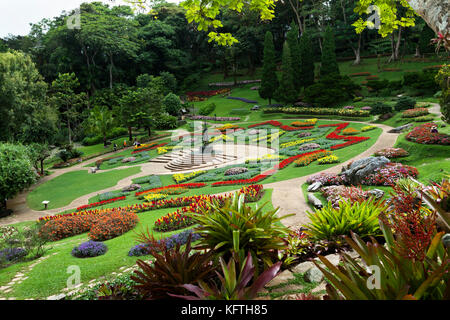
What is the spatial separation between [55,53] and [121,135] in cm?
2289

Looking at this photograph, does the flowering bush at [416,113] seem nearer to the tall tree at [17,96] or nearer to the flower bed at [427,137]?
the flower bed at [427,137]

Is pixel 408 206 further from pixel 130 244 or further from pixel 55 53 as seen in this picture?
pixel 55 53

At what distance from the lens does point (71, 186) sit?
21.9m

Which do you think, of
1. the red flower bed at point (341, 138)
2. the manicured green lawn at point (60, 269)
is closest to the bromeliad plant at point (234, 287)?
the manicured green lawn at point (60, 269)

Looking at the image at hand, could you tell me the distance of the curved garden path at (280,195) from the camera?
31.5 ft

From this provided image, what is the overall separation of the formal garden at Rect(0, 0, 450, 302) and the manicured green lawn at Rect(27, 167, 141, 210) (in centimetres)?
18

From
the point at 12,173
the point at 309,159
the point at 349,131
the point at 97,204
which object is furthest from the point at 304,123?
the point at 12,173

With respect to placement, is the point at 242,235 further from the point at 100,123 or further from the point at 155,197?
the point at 100,123

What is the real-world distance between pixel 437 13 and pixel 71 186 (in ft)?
78.9

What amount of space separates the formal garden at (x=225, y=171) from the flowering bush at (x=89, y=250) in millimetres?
51

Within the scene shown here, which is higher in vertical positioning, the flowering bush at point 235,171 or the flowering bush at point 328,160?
the flowering bush at point 328,160

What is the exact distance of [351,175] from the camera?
11266mm

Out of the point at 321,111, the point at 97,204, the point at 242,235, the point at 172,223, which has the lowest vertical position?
the point at 97,204
